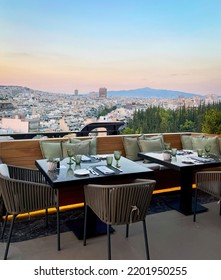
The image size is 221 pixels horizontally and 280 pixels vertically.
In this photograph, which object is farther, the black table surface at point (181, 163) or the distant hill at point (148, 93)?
the distant hill at point (148, 93)

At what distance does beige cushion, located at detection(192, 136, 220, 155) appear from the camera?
417cm

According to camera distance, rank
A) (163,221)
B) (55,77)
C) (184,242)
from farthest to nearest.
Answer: (55,77)
(163,221)
(184,242)

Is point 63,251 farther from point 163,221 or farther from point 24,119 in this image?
point 24,119

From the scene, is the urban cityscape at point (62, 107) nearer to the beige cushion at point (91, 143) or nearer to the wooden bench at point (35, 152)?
the wooden bench at point (35, 152)

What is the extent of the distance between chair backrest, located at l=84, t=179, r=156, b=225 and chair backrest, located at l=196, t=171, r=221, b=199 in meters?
1.13

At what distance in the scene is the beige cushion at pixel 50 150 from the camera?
3547 millimetres

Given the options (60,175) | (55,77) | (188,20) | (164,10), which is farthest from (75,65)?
(60,175)

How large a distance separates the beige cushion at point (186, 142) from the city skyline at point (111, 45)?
1.63m

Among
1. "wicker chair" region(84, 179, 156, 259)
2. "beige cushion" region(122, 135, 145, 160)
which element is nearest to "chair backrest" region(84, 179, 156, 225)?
"wicker chair" region(84, 179, 156, 259)

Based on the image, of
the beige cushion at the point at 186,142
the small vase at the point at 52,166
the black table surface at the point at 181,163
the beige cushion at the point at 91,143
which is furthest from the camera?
the beige cushion at the point at 186,142

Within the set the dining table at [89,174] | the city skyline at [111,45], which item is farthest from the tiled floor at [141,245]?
the city skyline at [111,45]

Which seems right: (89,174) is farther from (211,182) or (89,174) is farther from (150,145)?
(150,145)

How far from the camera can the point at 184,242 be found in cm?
249

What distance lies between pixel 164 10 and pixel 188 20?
1.86ft
